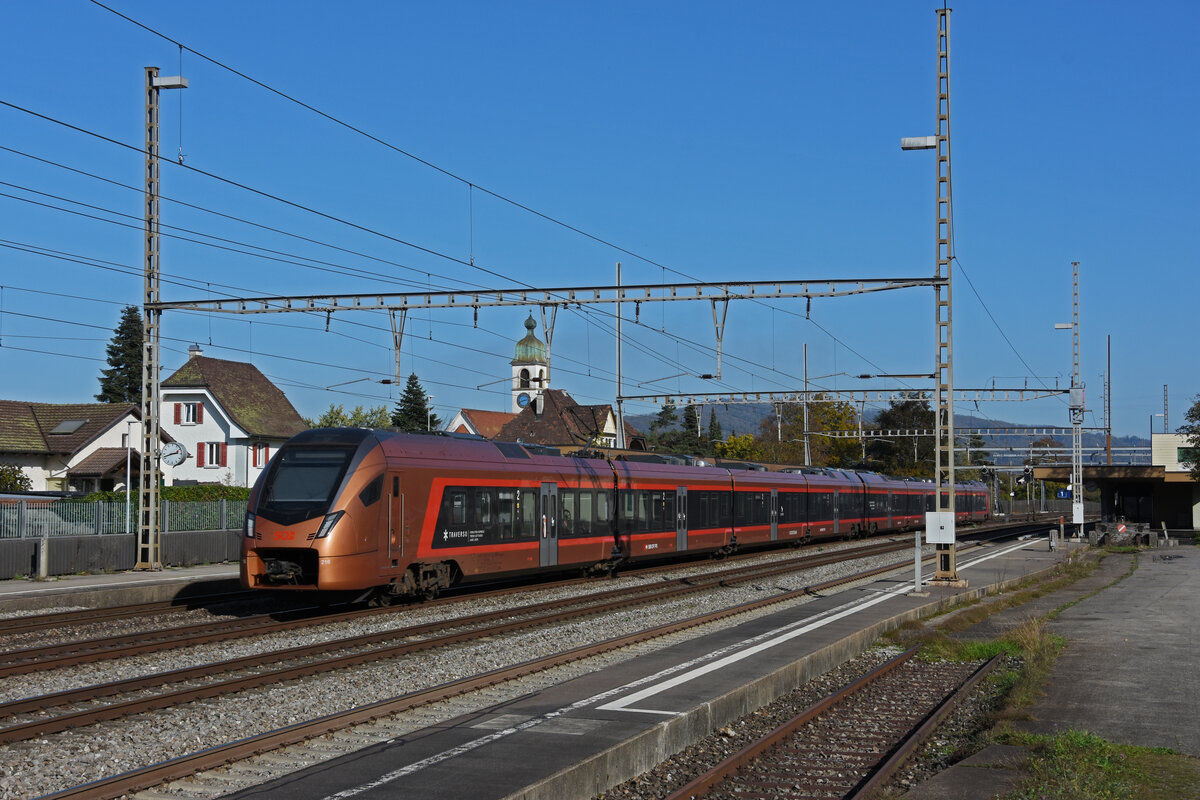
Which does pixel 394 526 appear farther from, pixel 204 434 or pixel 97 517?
pixel 204 434

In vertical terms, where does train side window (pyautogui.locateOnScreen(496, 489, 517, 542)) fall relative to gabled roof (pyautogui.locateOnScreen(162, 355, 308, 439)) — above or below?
below

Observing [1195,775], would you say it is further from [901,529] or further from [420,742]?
[901,529]

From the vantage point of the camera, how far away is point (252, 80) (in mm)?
20438

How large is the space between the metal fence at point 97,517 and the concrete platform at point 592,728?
568 inches

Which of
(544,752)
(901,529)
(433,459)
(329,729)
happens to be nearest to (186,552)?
(433,459)

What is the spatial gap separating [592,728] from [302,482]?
34.8 ft

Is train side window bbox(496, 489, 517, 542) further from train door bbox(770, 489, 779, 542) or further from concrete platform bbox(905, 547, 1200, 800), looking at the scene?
train door bbox(770, 489, 779, 542)

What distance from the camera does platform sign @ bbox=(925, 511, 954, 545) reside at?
76.2 feet

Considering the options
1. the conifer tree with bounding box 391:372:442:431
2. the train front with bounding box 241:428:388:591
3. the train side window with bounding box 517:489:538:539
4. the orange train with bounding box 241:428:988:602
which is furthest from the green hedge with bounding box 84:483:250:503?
the conifer tree with bounding box 391:372:442:431

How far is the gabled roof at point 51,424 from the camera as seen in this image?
55969 millimetres

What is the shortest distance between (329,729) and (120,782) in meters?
2.16

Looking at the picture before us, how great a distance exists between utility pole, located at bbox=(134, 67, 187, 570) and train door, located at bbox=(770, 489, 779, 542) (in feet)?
65.7

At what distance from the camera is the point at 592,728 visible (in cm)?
927

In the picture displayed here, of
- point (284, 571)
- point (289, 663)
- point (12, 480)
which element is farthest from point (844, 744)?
point (12, 480)
